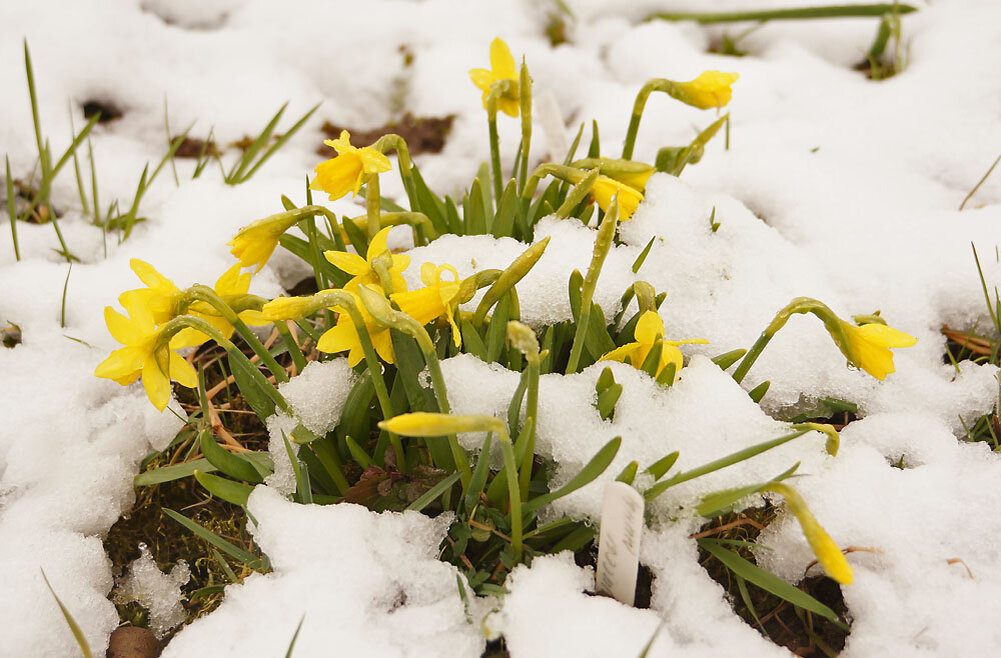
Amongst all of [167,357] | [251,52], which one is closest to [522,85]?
[167,357]

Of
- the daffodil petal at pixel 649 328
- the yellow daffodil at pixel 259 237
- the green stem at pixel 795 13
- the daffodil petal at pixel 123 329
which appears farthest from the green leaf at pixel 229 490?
the green stem at pixel 795 13

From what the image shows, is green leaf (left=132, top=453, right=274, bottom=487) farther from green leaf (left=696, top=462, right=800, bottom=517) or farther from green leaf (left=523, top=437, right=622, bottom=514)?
green leaf (left=696, top=462, right=800, bottom=517)

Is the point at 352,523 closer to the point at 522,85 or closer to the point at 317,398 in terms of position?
the point at 317,398

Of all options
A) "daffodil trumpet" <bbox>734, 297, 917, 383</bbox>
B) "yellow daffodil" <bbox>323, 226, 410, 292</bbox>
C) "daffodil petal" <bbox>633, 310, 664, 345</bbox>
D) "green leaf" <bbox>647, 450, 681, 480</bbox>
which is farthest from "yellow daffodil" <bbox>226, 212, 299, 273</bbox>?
"daffodil trumpet" <bbox>734, 297, 917, 383</bbox>

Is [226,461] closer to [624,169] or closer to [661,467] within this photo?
[661,467]

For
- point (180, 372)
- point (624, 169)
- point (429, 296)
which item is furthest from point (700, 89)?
point (180, 372)

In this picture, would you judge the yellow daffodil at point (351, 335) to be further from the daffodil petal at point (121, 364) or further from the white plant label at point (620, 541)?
the white plant label at point (620, 541)
